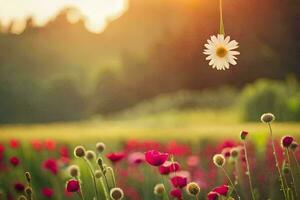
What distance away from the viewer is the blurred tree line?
22.7 ft

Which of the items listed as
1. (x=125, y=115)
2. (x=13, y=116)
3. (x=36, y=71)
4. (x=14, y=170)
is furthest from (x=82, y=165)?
(x=36, y=71)

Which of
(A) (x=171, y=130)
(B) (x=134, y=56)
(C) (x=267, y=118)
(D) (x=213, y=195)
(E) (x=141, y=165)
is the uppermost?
(B) (x=134, y=56)

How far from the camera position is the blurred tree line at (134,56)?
22.7 ft

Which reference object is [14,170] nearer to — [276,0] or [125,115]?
[276,0]

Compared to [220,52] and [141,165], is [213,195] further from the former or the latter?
[141,165]

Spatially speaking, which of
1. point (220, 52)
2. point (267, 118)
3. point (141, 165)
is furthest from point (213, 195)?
point (141, 165)

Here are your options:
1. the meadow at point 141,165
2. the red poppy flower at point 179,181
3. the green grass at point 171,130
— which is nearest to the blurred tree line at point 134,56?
the green grass at point 171,130

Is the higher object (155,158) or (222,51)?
(222,51)

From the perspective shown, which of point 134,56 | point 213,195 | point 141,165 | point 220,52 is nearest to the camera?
point 213,195

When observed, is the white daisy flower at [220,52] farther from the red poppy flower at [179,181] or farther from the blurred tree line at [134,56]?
the blurred tree line at [134,56]

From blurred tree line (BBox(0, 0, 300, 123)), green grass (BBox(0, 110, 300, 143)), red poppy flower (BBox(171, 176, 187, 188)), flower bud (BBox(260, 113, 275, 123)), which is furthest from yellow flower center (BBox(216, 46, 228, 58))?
blurred tree line (BBox(0, 0, 300, 123))

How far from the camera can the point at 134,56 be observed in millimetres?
9898

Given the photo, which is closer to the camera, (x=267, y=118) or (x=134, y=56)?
(x=267, y=118)

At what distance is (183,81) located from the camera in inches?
318
